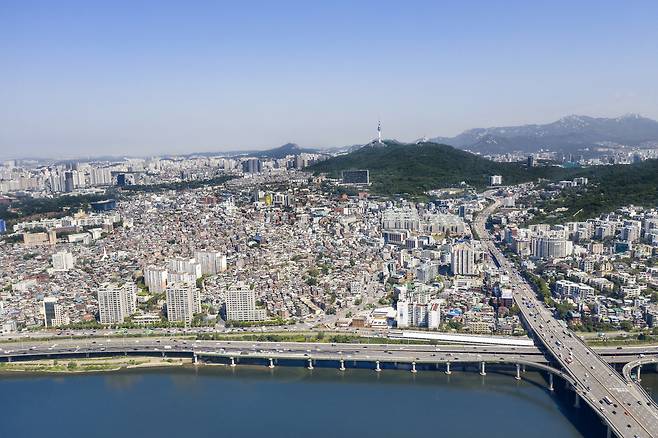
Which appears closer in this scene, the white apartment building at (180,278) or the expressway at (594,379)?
the expressway at (594,379)

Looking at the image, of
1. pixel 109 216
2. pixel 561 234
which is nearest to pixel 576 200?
Result: pixel 561 234

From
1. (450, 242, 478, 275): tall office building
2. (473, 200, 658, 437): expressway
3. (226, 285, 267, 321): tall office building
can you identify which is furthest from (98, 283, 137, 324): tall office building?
(473, 200, 658, 437): expressway

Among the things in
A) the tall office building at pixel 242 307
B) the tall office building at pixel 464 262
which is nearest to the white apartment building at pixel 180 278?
the tall office building at pixel 242 307

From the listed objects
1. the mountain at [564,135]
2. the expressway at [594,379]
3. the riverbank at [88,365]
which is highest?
the mountain at [564,135]

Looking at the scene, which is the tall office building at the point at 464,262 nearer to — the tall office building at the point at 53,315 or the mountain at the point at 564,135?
the tall office building at the point at 53,315

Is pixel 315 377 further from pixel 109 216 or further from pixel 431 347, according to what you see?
pixel 109 216

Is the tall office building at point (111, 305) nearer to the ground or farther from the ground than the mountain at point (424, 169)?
nearer to the ground
